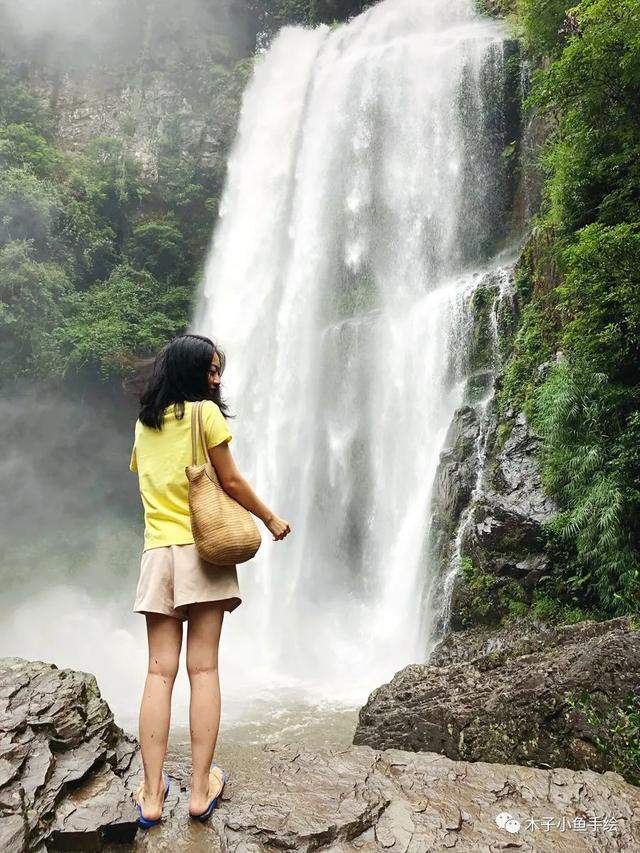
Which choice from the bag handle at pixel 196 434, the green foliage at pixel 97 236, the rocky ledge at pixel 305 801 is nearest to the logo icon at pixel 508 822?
the rocky ledge at pixel 305 801

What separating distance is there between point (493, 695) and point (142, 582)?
3031mm

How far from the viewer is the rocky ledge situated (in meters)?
2.07

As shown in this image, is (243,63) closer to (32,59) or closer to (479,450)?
(32,59)

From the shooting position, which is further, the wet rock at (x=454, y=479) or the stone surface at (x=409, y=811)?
the wet rock at (x=454, y=479)

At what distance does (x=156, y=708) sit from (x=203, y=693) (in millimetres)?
175

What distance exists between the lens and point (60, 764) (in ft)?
8.68

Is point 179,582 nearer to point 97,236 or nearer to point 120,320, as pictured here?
point 120,320

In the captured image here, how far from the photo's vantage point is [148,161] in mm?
21859

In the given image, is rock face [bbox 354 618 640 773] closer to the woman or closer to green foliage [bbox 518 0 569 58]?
the woman

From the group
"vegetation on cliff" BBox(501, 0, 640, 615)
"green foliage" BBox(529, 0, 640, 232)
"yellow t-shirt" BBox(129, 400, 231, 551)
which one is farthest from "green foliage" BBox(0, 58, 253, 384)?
"yellow t-shirt" BBox(129, 400, 231, 551)

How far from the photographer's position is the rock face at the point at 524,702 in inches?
131

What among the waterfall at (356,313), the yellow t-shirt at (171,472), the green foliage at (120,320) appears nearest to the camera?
the yellow t-shirt at (171,472)

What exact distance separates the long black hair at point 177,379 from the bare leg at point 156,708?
817 mm

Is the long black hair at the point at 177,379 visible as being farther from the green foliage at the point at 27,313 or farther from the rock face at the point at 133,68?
the rock face at the point at 133,68
